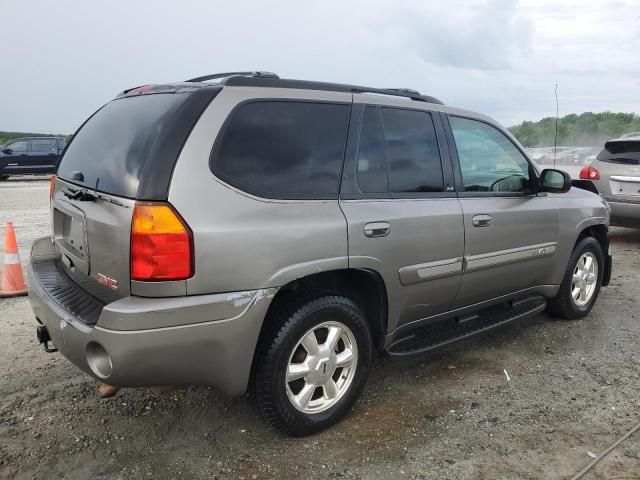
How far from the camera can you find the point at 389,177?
3102 mm

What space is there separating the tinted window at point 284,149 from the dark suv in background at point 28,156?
745 inches

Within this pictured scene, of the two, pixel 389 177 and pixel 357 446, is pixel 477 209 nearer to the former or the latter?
pixel 389 177

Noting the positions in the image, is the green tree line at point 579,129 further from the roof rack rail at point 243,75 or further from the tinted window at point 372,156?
the roof rack rail at point 243,75

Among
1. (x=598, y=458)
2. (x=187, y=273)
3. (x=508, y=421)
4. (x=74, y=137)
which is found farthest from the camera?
(x=74, y=137)

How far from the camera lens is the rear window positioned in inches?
96.6

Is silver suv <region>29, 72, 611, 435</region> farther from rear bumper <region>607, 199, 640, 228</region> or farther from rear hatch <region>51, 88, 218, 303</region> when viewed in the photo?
rear bumper <region>607, 199, 640, 228</region>

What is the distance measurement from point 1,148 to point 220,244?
20.6 meters

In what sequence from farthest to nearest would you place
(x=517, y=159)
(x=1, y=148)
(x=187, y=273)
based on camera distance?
1. (x=1, y=148)
2. (x=517, y=159)
3. (x=187, y=273)

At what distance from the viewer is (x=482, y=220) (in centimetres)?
352

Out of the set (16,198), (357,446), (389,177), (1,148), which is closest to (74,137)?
(389,177)

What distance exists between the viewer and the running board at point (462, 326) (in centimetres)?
327

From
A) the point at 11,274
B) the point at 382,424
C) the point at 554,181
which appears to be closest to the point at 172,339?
the point at 382,424

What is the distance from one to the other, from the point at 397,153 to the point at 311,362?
51.4 inches

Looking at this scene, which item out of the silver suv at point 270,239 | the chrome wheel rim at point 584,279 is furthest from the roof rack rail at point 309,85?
the chrome wheel rim at point 584,279
